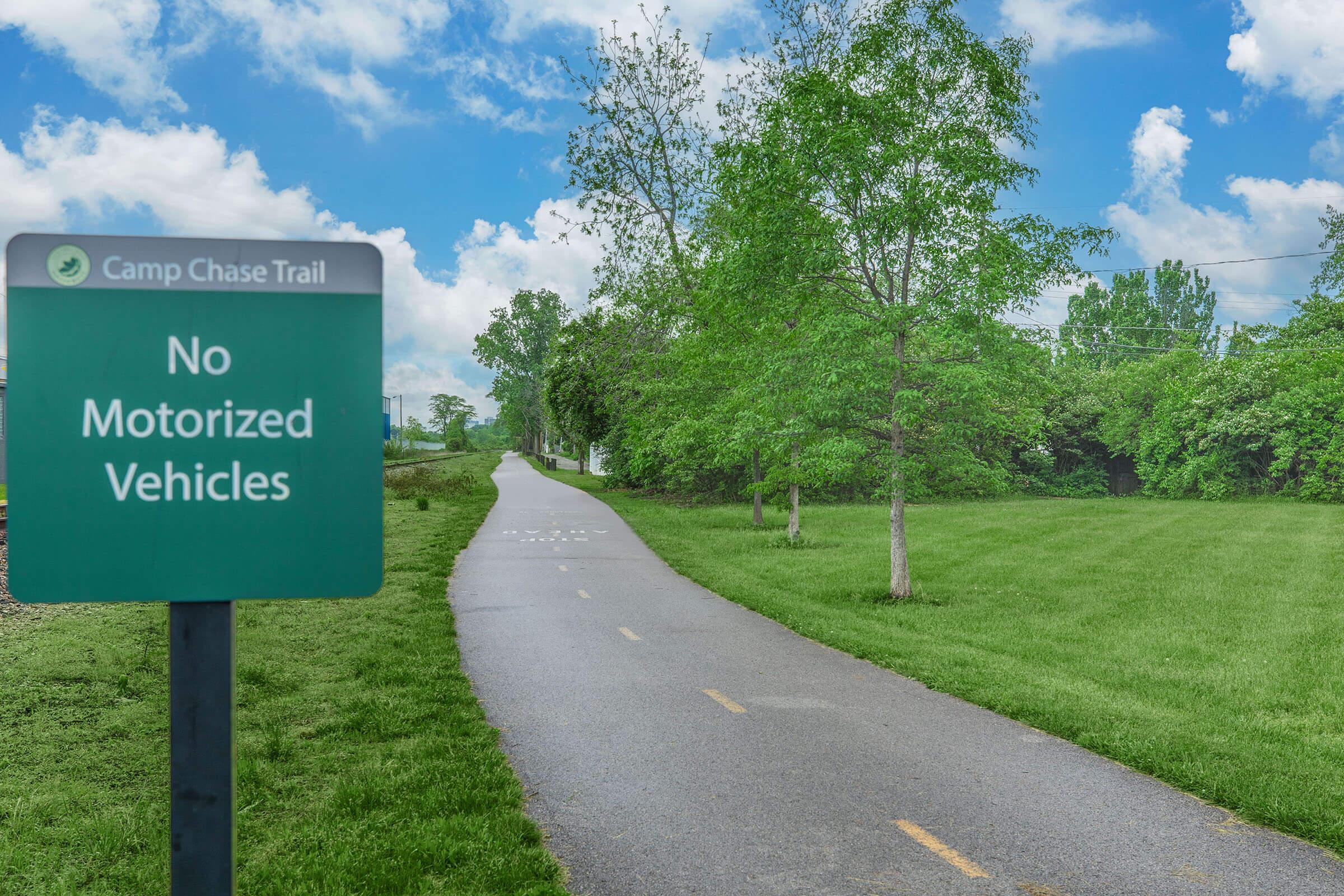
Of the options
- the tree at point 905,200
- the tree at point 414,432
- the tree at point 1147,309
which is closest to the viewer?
the tree at point 905,200

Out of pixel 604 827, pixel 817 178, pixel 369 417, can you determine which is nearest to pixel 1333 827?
pixel 604 827

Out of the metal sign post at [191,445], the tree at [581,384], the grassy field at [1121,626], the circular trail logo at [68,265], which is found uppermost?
the tree at [581,384]

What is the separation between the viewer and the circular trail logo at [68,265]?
77.9 inches

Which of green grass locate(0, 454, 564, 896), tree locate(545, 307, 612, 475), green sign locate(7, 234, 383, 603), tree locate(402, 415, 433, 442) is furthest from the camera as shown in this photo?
tree locate(402, 415, 433, 442)

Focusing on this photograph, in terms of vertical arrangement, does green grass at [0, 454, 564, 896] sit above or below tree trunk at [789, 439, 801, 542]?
below

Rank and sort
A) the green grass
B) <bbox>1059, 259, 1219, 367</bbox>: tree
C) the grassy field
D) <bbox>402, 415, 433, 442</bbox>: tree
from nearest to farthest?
the green grass
the grassy field
<bbox>1059, 259, 1219, 367</bbox>: tree
<bbox>402, 415, 433, 442</bbox>: tree

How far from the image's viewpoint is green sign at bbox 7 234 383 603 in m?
1.95

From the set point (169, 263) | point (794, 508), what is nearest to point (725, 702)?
point (169, 263)

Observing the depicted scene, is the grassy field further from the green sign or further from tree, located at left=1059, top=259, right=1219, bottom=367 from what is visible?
tree, located at left=1059, top=259, right=1219, bottom=367

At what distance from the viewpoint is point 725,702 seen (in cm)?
664

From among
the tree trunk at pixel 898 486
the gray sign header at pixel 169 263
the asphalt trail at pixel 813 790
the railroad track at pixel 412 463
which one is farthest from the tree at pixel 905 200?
the railroad track at pixel 412 463

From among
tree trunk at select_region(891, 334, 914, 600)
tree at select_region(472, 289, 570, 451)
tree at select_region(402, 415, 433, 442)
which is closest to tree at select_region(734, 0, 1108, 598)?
tree trunk at select_region(891, 334, 914, 600)

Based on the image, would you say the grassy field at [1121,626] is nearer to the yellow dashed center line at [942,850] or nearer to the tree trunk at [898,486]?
the tree trunk at [898,486]

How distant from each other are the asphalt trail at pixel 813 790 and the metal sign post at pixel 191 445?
2354 millimetres
